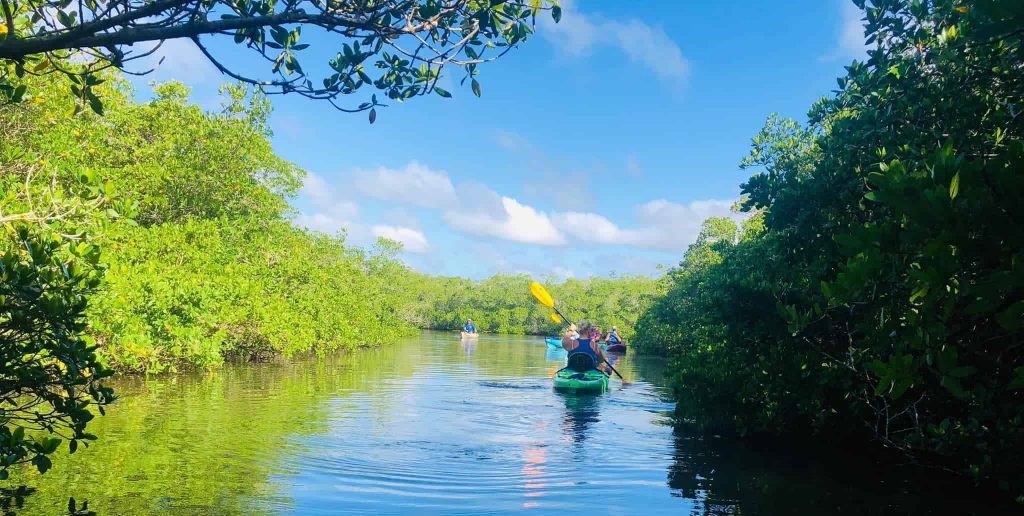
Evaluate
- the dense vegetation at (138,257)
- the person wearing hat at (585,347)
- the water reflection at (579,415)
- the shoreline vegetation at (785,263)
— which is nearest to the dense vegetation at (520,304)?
the dense vegetation at (138,257)

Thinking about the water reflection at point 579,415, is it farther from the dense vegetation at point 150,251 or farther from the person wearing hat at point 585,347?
the dense vegetation at point 150,251

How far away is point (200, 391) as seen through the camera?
538 inches

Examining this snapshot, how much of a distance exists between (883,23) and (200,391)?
42.2 ft

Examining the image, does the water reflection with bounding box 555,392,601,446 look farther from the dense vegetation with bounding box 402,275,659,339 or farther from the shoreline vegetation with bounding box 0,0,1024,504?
the dense vegetation with bounding box 402,275,659,339

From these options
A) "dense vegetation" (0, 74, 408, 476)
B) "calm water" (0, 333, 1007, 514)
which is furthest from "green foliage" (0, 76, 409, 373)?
"calm water" (0, 333, 1007, 514)

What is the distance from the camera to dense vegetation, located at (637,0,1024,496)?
252 centimetres

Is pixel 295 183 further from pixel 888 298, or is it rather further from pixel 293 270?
pixel 888 298

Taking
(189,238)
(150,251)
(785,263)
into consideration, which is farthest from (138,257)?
(785,263)

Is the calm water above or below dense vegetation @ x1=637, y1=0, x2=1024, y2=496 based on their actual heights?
below

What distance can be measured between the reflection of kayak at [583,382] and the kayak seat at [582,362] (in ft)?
0.52

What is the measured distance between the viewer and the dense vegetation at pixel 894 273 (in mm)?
2521

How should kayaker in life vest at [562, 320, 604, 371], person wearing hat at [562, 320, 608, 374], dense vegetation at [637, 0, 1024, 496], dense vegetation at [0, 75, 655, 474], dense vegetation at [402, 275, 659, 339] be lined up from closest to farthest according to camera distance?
dense vegetation at [637, 0, 1024, 496], dense vegetation at [0, 75, 655, 474], person wearing hat at [562, 320, 608, 374], kayaker in life vest at [562, 320, 604, 371], dense vegetation at [402, 275, 659, 339]

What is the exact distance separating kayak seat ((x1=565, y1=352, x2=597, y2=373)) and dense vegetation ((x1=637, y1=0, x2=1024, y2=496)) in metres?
5.09

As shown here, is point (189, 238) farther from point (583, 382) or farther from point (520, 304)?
point (520, 304)
